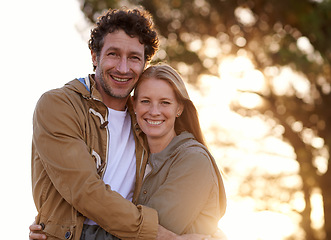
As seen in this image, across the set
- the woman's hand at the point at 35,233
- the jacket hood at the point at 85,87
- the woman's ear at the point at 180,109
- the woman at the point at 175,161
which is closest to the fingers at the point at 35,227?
the woman's hand at the point at 35,233

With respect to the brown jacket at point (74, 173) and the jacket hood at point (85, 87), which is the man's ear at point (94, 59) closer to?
the jacket hood at point (85, 87)

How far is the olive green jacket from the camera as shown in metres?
2.96

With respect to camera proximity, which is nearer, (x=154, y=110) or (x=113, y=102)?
(x=154, y=110)

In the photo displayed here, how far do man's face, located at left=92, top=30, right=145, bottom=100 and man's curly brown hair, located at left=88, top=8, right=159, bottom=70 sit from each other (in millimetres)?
50

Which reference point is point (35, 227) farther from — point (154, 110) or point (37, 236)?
point (154, 110)

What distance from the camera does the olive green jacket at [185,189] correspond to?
9.73ft

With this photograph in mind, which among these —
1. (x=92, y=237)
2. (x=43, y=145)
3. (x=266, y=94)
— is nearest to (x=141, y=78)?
(x=43, y=145)

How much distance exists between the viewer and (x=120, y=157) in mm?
3373

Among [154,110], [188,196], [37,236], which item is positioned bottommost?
[37,236]

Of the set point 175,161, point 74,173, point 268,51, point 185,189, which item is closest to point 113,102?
point 175,161

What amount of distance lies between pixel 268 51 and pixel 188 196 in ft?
25.5

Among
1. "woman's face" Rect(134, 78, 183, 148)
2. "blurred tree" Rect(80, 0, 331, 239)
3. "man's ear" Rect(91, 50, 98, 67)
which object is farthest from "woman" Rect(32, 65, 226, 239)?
"blurred tree" Rect(80, 0, 331, 239)

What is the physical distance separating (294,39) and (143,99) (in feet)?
23.1

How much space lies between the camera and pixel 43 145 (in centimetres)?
298
